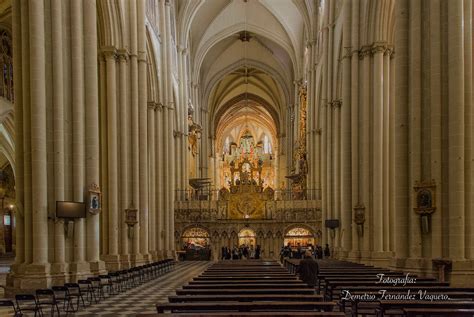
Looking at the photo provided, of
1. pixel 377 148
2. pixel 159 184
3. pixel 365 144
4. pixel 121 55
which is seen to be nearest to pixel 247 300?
pixel 377 148

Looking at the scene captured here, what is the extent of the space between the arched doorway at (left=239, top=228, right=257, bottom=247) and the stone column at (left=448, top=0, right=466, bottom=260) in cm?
2702

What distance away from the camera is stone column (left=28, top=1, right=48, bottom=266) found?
51.5ft

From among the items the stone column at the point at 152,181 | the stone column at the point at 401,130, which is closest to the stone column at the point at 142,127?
the stone column at the point at 152,181

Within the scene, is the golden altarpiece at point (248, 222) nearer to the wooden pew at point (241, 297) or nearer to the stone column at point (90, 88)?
the stone column at point (90, 88)

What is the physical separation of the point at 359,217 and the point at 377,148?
330 cm

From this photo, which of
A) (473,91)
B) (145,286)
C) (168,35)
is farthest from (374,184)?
(168,35)

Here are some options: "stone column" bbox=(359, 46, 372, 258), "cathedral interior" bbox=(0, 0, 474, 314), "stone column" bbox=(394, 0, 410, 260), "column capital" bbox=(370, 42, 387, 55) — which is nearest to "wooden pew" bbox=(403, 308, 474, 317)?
"cathedral interior" bbox=(0, 0, 474, 314)

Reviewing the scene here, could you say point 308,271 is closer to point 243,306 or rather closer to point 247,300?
point 247,300

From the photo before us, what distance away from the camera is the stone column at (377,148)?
24047 millimetres

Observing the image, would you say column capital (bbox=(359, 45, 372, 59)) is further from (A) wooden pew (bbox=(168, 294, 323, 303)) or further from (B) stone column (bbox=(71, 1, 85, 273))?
(A) wooden pew (bbox=(168, 294, 323, 303))

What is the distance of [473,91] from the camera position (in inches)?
616

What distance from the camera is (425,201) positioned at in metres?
16.0

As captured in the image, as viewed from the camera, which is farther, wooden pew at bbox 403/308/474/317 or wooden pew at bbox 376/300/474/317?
wooden pew at bbox 376/300/474/317

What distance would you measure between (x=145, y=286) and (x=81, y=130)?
6.13m
